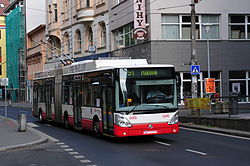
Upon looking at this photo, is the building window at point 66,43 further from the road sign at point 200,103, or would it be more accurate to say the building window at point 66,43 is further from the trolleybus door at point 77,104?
the trolleybus door at point 77,104

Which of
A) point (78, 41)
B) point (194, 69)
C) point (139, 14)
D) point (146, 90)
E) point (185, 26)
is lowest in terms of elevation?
point (146, 90)

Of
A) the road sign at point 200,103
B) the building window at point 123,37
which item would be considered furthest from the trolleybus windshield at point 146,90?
the building window at point 123,37

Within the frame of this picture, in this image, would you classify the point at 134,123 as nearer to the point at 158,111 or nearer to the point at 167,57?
the point at 158,111

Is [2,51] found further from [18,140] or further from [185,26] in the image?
[18,140]

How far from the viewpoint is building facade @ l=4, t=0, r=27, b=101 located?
Result: 78.2m

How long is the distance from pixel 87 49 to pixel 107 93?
3306cm

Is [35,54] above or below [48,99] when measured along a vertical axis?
above

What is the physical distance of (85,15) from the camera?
46969mm

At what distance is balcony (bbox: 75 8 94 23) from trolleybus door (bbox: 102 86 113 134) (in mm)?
30790

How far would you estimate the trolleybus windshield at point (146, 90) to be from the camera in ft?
50.6

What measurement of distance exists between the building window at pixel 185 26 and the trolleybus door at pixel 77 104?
16789 mm

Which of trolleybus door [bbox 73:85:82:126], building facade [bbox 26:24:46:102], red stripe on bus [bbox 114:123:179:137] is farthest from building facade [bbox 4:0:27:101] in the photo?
red stripe on bus [bbox 114:123:179:137]

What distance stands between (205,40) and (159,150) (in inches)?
949

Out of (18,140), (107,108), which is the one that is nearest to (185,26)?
(107,108)
